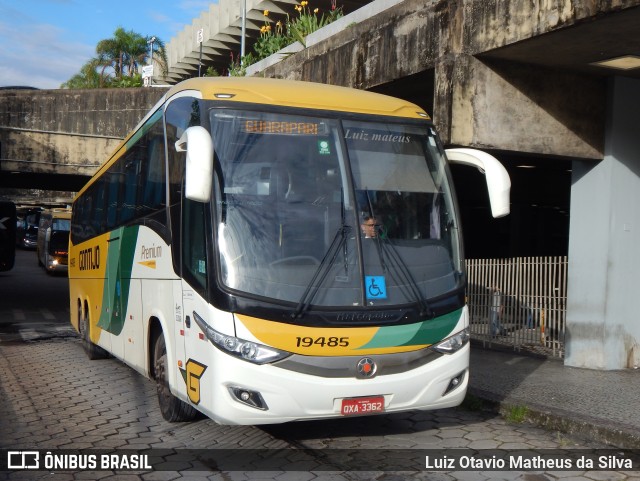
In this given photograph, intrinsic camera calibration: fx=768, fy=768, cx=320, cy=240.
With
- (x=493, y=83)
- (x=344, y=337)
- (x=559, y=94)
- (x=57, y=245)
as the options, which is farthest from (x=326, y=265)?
(x=57, y=245)

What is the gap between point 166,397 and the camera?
745cm

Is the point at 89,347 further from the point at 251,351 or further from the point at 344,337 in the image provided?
the point at 344,337

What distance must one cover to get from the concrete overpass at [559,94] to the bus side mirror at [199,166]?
4685 mm

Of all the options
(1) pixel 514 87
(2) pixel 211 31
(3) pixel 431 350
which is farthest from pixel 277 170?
(2) pixel 211 31

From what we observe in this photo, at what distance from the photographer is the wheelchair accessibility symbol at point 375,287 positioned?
617 centimetres

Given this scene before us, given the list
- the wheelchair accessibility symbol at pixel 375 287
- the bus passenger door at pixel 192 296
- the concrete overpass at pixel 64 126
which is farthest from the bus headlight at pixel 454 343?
the concrete overpass at pixel 64 126

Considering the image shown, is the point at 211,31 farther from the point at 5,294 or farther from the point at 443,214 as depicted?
the point at 443,214

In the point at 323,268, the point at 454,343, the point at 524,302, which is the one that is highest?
the point at 323,268

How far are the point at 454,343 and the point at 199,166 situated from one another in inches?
103

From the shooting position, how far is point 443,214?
6.81 m

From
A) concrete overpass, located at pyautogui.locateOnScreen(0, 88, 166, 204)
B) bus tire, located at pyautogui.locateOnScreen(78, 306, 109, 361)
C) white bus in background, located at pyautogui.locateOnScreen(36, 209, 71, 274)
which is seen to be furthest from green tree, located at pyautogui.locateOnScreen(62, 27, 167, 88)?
bus tire, located at pyautogui.locateOnScreen(78, 306, 109, 361)

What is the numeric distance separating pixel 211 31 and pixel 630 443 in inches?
1490

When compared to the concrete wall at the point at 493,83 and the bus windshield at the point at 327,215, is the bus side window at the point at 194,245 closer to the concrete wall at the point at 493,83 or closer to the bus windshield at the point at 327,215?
the bus windshield at the point at 327,215

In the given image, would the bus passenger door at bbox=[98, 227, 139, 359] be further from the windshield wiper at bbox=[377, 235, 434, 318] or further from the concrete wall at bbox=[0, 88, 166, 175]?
the concrete wall at bbox=[0, 88, 166, 175]
